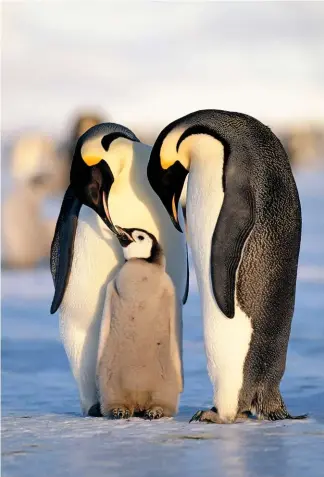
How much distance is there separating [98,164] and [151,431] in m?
0.96

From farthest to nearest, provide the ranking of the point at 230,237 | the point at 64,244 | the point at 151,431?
1. the point at 64,244
2. the point at 230,237
3. the point at 151,431

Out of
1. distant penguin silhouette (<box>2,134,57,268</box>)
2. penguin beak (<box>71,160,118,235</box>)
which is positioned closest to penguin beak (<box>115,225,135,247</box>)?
penguin beak (<box>71,160,118,235</box>)

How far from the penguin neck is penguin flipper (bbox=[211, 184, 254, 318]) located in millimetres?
39

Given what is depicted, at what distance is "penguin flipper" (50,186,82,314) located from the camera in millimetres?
4105

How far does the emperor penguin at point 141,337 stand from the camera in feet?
12.5

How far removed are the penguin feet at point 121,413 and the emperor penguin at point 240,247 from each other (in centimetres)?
23

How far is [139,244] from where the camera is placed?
3.84m

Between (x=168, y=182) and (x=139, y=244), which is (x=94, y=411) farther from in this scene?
(x=168, y=182)

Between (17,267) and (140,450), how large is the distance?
5937 mm

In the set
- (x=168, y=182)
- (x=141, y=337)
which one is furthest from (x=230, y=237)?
(x=141, y=337)

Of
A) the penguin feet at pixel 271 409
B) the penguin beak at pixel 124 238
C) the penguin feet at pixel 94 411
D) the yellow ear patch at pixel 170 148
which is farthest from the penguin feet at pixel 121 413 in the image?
the yellow ear patch at pixel 170 148

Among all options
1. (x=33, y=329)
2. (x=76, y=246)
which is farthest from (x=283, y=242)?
(x=33, y=329)

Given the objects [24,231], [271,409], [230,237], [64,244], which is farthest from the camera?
[24,231]

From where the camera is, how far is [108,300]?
12.7 ft
